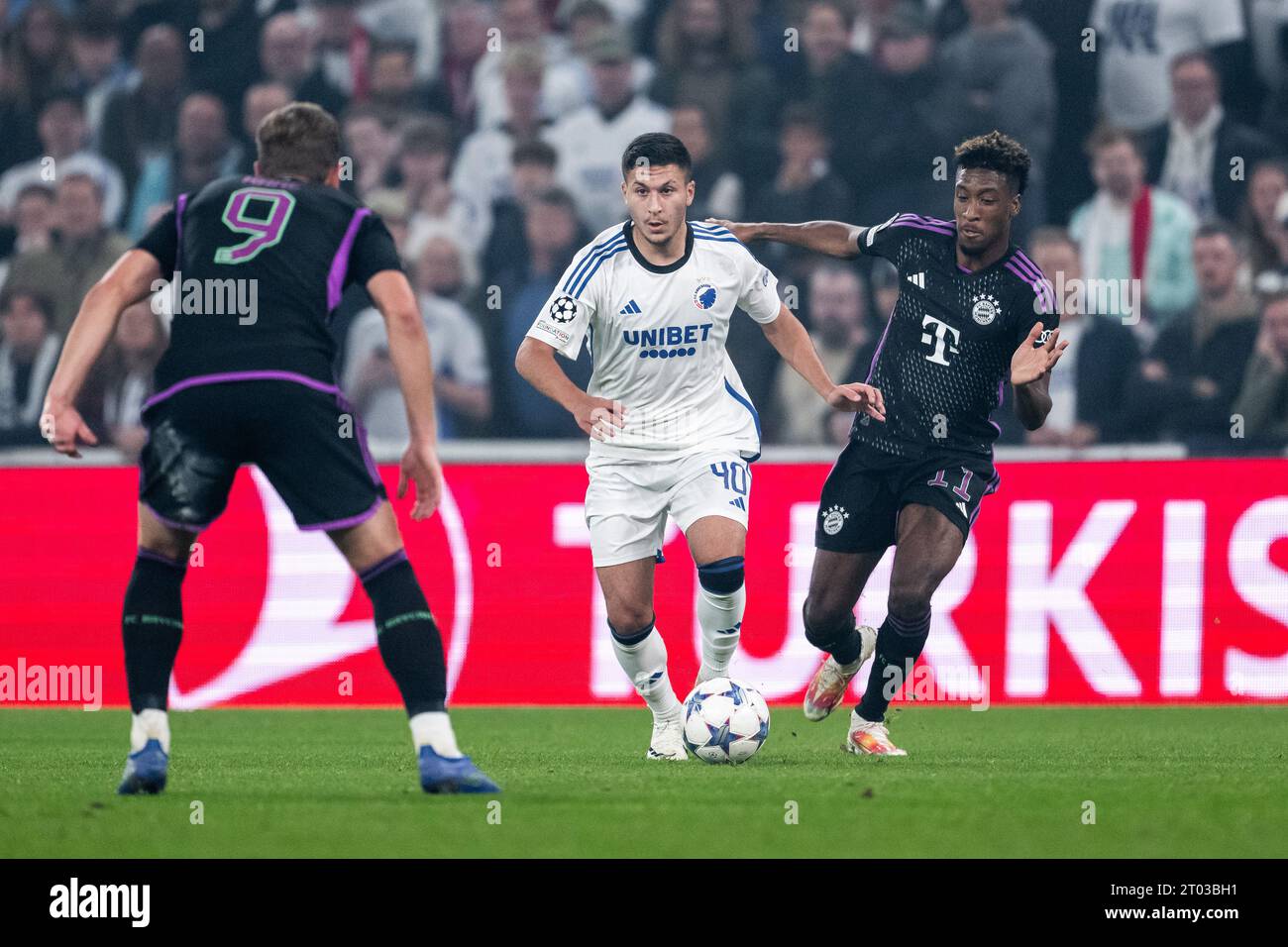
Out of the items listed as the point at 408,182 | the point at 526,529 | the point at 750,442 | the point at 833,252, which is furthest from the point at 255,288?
the point at 408,182

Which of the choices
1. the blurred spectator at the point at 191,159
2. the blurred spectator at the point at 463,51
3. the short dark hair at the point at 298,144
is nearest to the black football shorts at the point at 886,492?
the short dark hair at the point at 298,144

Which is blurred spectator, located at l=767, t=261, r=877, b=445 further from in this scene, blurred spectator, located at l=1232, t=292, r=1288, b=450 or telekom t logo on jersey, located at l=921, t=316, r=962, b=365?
telekom t logo on jersey, located at l=921, t=316, r=962, b=365

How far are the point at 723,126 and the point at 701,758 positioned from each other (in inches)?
279

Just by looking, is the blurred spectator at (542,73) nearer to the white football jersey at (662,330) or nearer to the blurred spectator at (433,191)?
the blurred spectator at (433,191)

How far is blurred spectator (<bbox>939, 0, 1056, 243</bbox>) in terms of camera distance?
13.2 metres

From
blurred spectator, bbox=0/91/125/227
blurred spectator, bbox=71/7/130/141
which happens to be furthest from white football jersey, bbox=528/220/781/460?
blurred spectator, bbox=71/7/130/141

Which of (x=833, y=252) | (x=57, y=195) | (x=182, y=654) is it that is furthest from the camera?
(x=57, y=195)

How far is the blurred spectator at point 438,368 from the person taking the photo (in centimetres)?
1284

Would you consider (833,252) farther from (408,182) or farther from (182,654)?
(408,182)

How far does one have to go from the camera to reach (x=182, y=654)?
10.8 meters

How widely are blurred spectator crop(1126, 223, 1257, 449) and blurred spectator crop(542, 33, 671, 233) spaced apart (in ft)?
12.5

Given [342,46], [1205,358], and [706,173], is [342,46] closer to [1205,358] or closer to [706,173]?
[706,173]

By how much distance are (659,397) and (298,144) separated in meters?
2.26

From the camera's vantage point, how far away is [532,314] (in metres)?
13.0
